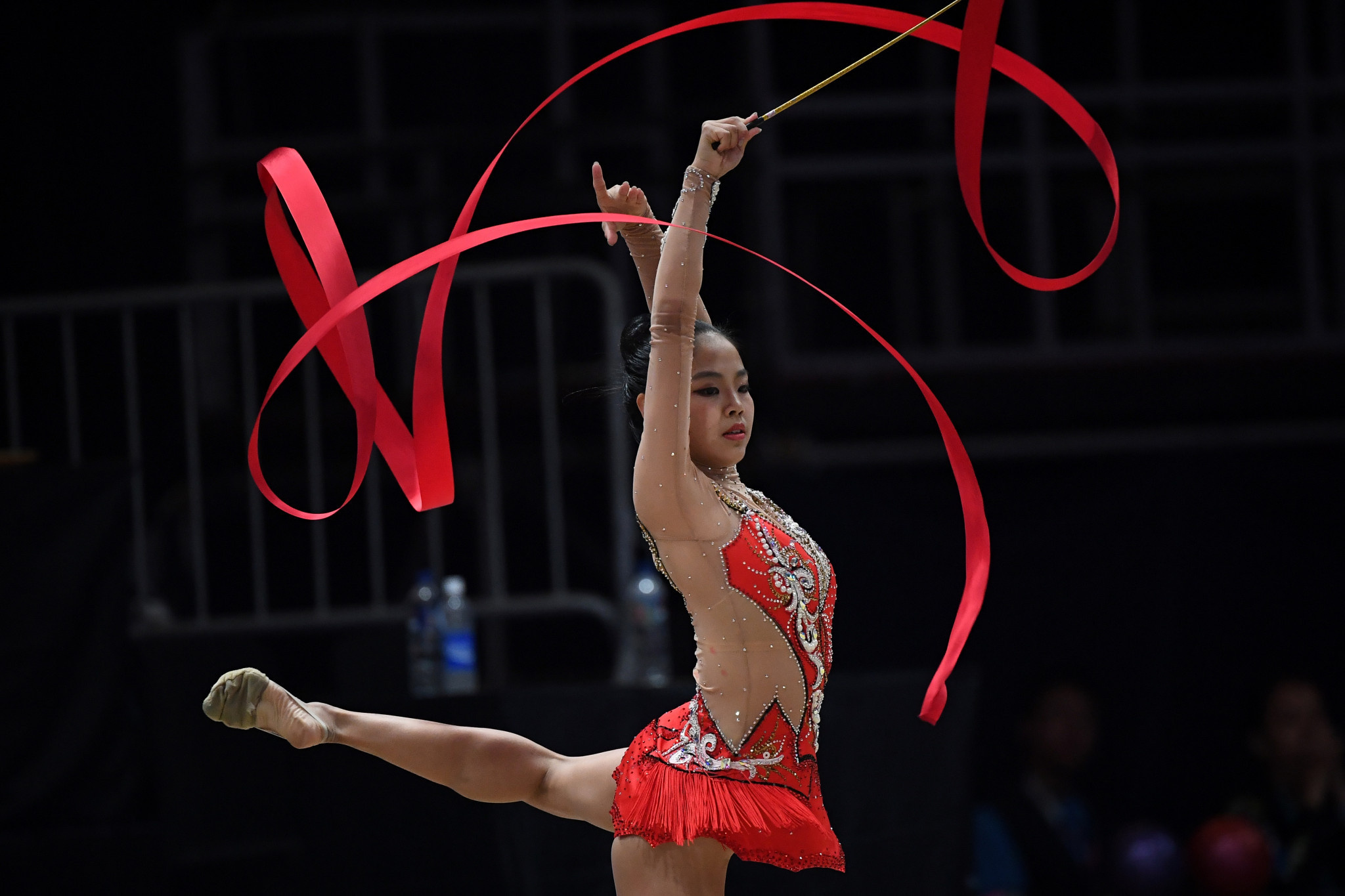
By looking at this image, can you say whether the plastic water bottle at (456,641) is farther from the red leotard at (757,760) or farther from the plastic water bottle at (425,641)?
the red leotard at (757,760)

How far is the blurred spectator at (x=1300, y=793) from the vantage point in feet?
15.8

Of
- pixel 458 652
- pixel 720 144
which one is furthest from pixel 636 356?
pixel 458 652

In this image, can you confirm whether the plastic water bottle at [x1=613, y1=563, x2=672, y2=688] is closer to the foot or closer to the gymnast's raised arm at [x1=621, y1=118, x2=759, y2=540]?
the foot

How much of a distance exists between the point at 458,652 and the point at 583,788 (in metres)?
1.38

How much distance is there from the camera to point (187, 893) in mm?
3672

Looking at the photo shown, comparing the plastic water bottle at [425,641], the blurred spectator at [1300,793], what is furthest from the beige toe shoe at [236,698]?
the blurred spectator at [1300,793]

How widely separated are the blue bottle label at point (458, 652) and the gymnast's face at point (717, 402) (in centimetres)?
152

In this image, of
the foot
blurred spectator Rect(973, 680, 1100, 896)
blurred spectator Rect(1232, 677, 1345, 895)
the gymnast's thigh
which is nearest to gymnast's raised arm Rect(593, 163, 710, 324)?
the gymnast's thigh

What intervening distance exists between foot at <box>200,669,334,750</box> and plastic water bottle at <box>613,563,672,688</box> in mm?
1246

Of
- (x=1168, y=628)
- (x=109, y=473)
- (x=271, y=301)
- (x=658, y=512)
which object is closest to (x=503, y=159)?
(x=271, y=301)

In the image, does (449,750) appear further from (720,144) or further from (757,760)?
(720,144)

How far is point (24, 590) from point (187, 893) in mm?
814

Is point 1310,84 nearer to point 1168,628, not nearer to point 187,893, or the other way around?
point 1168,628

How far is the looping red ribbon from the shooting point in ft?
8.27
